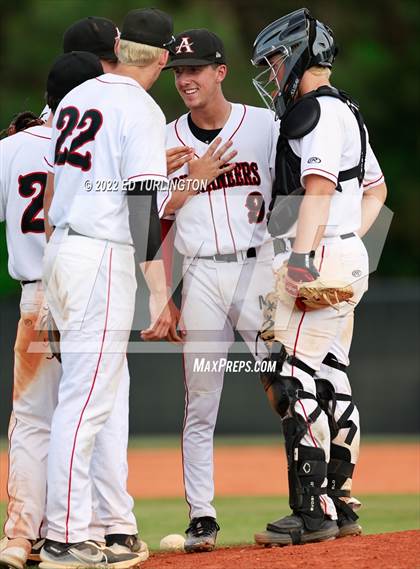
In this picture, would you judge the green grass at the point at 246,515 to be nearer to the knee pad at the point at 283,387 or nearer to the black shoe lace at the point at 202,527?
the black shoe lace at the point at 202,527

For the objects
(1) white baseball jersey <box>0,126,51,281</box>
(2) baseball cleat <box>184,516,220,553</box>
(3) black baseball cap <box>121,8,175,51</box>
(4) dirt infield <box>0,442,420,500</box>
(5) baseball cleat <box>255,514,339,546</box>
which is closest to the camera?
(3) black baseball cap <box>121,8,175,51</box>

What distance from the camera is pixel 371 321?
16797mm

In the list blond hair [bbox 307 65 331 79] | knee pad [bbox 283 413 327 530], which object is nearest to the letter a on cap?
blond hair [bbox 307 65 331 79]

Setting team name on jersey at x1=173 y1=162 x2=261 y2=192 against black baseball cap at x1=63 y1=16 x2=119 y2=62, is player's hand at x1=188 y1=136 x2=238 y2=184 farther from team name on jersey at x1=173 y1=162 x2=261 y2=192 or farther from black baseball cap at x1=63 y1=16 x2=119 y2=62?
black baseball cap at x1=63 y1=16 x2=119 y2=62

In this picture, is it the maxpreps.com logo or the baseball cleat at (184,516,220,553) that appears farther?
the maxpreps.com logo

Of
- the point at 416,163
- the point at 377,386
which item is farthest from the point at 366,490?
the point at 416,163

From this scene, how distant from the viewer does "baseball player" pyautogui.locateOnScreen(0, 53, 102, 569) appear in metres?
5.60

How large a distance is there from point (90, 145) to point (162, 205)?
570 mm

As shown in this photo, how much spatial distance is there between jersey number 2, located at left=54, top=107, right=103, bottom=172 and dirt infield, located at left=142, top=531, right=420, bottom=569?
1.92 metres

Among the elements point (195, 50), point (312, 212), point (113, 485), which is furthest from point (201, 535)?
point (195, 50)

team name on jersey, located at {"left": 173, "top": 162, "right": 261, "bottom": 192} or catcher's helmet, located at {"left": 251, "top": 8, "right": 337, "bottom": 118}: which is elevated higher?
catcher's helmet, located at {"left": 251, "top": 8, "right": 337, "bottom": 118}

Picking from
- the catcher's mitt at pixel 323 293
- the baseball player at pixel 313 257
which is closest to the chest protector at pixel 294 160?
the baseball player at pixel 313 257

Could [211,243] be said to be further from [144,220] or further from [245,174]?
[144,220]

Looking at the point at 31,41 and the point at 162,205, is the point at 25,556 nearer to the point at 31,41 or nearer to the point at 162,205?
the point at 162,205
